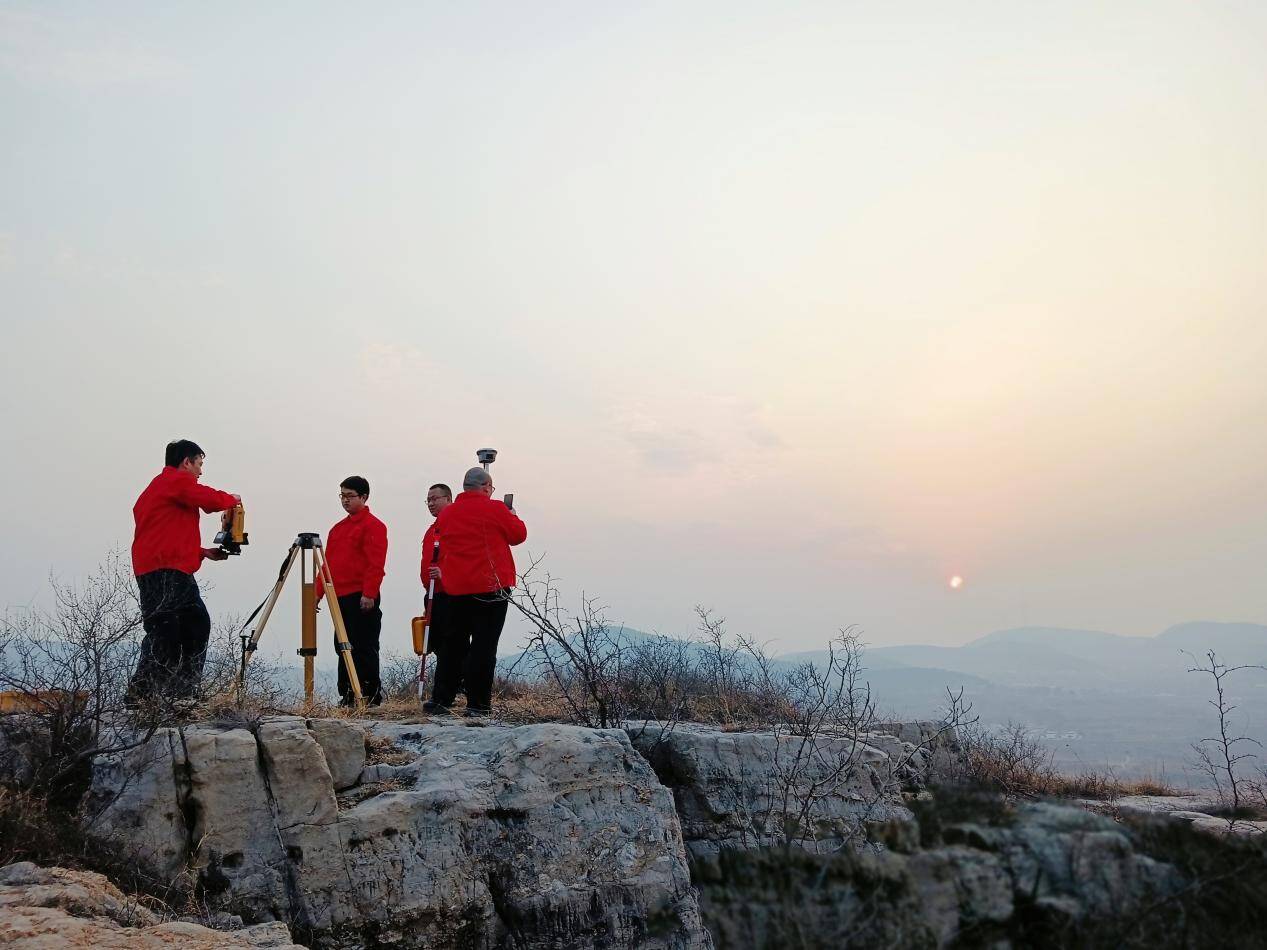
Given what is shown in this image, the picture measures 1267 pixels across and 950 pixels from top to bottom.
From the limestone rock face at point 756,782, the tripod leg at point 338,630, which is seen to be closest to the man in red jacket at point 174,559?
the tripod leg at point 338,630

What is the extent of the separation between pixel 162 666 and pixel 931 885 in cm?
587

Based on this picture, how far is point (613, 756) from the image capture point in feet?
21.4

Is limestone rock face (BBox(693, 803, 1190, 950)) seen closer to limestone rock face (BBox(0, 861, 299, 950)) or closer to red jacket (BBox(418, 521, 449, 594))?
limestone rock face (BBox(0, 861, 299, 950))

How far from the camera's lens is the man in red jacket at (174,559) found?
696 centimetres

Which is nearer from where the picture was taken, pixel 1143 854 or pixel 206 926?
pixel 1143 854

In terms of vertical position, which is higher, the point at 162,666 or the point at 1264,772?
the point at 162,666

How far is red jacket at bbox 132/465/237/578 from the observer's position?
7.12m

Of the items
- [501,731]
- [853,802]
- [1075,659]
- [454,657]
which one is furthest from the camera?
[1075,659]

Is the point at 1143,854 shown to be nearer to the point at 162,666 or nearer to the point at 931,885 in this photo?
the point at 931,885

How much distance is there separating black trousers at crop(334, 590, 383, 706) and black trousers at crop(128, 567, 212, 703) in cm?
166

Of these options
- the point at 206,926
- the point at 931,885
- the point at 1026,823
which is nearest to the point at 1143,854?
the point at 1026,823

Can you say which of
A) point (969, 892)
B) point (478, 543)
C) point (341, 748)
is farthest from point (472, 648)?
point (969, 892)

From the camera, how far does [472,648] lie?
8086mm

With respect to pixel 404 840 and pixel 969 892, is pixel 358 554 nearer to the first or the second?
pixel 404 840
